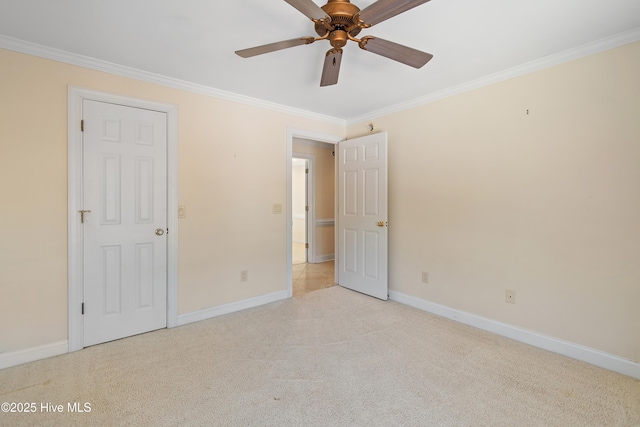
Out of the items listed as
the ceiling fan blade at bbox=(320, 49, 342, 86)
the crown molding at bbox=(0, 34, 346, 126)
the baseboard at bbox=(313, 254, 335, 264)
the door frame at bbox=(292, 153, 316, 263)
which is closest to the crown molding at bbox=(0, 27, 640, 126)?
the crown molding at bbox=(0, 34, 346, 126)

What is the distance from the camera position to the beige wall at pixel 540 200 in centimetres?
206

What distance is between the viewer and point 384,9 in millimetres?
1425

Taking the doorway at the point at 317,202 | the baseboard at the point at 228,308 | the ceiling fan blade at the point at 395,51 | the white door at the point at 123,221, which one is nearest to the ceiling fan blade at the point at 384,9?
the ceiling fan blade at the point at 395,51

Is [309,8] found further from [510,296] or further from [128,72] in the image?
[510,296]

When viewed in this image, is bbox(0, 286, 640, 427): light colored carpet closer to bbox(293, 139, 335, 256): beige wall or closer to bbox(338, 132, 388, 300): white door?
bbox(338, 132, 388, 300): white door

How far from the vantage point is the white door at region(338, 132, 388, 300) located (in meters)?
3.53

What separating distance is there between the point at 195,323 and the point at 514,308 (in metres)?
3.01

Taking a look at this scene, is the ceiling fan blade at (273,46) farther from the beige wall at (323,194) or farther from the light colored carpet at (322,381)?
the beige wall at (323,194)

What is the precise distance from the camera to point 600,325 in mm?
2156

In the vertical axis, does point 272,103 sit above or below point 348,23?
above

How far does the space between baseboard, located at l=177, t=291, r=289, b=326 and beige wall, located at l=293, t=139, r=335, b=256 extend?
228 cm

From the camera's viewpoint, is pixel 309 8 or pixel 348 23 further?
pixel 348 23

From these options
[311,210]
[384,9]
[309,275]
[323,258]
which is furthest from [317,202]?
[384,9]

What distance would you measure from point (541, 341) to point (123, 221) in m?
3.73
